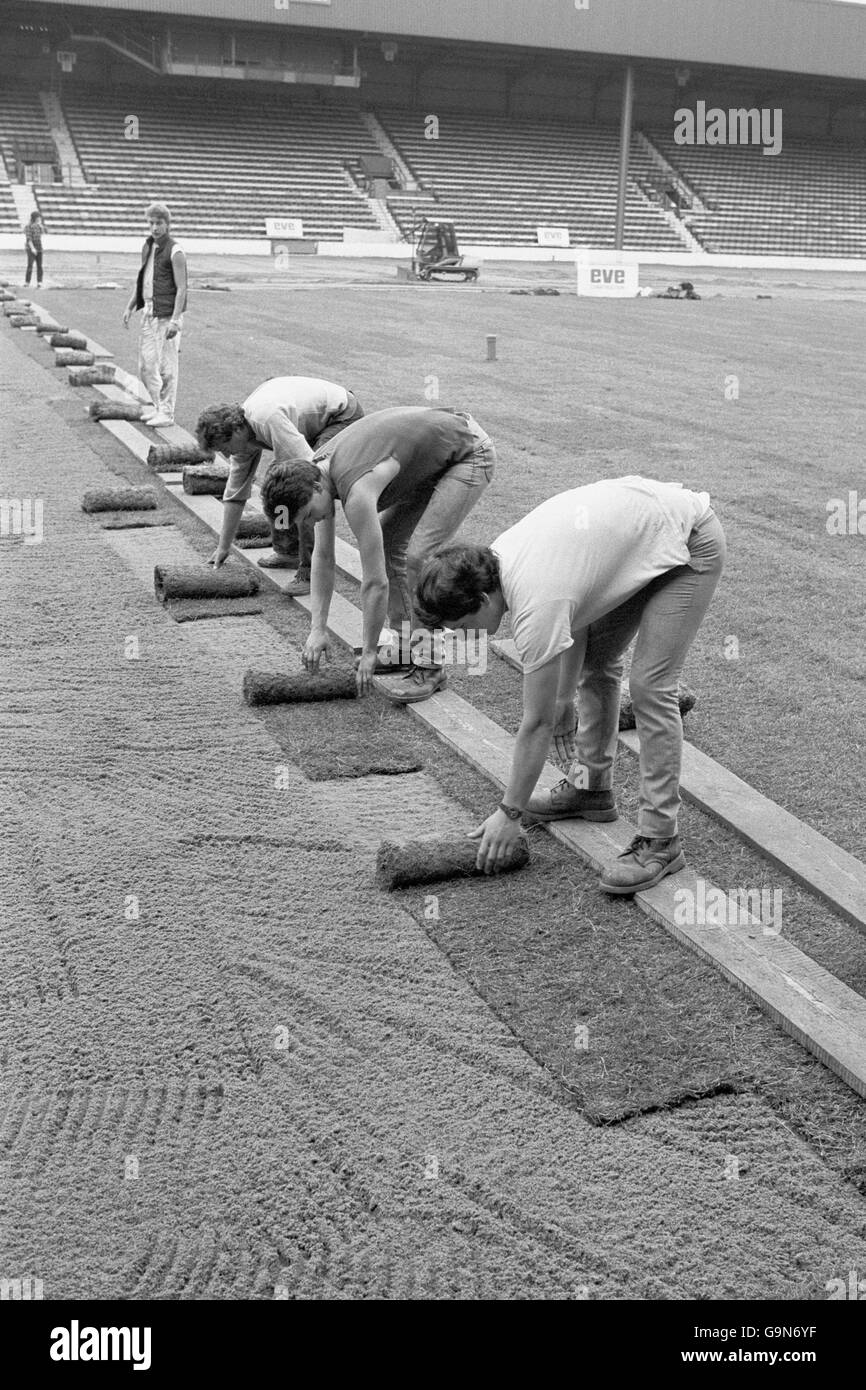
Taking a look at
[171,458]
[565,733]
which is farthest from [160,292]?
[565,733]

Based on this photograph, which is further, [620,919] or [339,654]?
[339,654]

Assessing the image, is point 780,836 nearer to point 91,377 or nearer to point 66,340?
point 91,377

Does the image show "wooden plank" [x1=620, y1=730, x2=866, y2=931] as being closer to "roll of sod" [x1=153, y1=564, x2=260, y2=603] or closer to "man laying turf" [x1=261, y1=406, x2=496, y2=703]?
"man laying turf" [x1=261, y1=406, x2=496, y2=703]

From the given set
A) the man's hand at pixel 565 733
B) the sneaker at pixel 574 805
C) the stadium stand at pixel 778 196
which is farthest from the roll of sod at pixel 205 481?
the stadium stand at pixel 778 196

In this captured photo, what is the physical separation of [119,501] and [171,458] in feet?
4.70

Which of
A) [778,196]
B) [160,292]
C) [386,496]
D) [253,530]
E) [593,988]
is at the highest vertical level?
[778,196]

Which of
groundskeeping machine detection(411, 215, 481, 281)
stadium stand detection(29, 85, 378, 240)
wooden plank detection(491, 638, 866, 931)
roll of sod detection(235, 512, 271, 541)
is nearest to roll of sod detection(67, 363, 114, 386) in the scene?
roll of sod detection(235, 512, 271, 541)

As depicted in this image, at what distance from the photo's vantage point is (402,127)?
47531 mm

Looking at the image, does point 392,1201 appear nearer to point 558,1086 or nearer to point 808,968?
point 558,1086

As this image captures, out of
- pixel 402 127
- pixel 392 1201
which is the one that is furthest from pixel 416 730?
pixel 402 127

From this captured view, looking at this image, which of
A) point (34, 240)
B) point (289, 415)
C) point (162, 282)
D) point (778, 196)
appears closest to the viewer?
point (289, 415)

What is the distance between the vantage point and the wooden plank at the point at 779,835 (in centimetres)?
432

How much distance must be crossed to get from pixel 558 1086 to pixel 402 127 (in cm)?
4913

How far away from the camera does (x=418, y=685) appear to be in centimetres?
613
